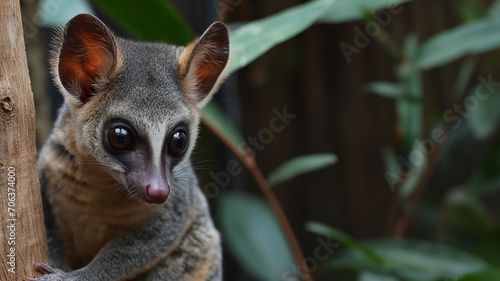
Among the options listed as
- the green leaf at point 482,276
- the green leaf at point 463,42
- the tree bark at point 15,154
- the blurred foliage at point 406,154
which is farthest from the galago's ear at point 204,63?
the green leaf at point 463,42

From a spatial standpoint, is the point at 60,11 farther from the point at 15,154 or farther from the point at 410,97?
the point at 410,97

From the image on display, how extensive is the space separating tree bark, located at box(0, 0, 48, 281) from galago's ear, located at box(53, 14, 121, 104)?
229mm

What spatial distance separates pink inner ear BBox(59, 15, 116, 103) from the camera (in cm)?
203

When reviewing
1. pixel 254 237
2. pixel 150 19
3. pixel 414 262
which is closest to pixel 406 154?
pixel 414 262

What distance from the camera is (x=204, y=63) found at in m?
2.39

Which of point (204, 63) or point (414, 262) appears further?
point (414, 262)

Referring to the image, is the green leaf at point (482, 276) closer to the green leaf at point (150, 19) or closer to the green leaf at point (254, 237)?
the green leaf at point (254, 237)

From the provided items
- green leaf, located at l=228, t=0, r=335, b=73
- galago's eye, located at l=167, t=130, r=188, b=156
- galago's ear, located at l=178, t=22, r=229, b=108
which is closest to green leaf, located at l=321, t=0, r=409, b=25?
green leaf, located at l=228, t=0, r=335, b=73

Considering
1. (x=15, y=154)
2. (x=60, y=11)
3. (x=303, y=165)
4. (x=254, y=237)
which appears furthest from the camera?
(x=254, y=237)

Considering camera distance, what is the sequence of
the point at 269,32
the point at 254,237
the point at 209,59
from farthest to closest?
the point at 254,237, the point at 269,32, the point at 209,59

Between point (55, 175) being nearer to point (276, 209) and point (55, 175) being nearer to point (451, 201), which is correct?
point (276, 209)

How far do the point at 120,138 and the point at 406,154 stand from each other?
245cm

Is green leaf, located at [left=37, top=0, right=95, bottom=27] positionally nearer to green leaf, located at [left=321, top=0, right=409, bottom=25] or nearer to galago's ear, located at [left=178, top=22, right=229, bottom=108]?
galago's ear, located at [left=178, top=22, right=229, bottom=108]

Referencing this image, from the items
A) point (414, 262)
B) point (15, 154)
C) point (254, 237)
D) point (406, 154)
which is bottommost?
point (15, 154)
